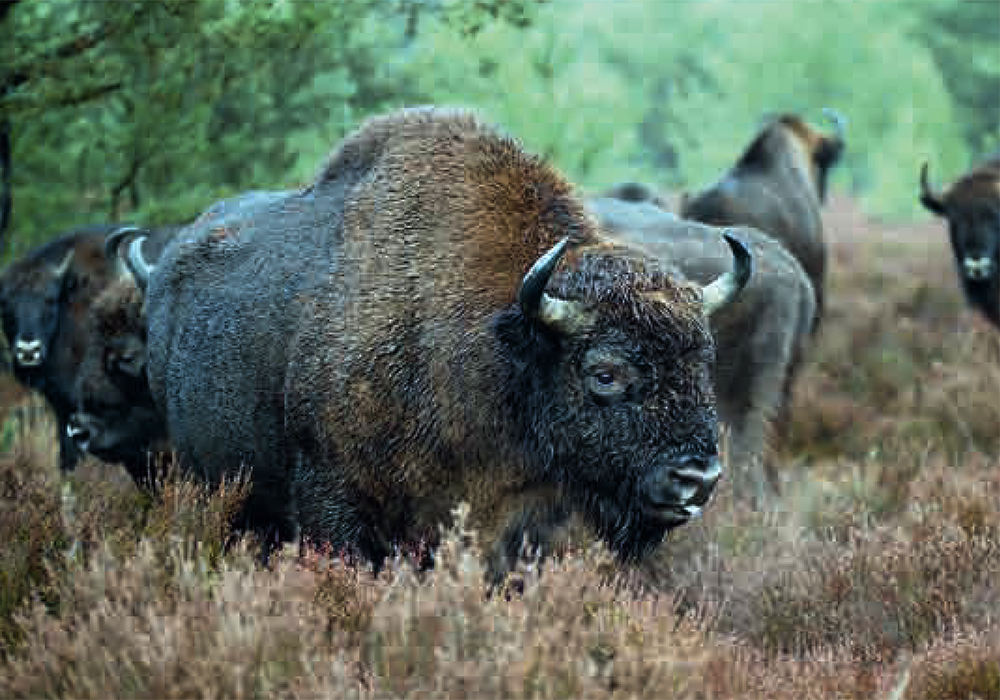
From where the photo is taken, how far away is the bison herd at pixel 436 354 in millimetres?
4633

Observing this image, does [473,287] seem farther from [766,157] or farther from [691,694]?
[766,157]

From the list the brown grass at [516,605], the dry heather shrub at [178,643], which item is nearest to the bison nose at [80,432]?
the brown grass at [516,605]

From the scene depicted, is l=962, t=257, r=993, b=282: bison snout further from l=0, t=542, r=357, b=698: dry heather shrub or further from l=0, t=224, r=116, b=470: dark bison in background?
l=0, t=542, r=357, b=698: dry heather shrub

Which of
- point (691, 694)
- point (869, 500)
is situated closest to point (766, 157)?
point (869, 500)

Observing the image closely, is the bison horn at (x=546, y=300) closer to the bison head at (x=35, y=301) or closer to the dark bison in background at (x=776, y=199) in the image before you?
the bison head at (x=35, y=301)

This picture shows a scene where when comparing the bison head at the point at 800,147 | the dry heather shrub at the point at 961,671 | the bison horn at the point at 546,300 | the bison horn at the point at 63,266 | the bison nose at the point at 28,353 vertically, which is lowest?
the bison head at the point at 800,147

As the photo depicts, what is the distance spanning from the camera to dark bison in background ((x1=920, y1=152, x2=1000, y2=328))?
1311 centimetres

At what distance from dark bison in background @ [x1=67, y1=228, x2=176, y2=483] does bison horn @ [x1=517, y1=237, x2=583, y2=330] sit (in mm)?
2946

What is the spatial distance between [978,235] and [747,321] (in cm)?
649

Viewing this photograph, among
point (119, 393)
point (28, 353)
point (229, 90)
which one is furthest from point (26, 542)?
point (229, 90)

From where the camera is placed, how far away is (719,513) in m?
6.64

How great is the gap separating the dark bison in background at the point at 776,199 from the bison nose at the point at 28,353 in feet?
17.1

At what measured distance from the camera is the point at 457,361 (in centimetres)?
495

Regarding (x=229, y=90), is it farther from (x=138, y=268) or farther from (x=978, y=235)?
(x=978, y=235)
